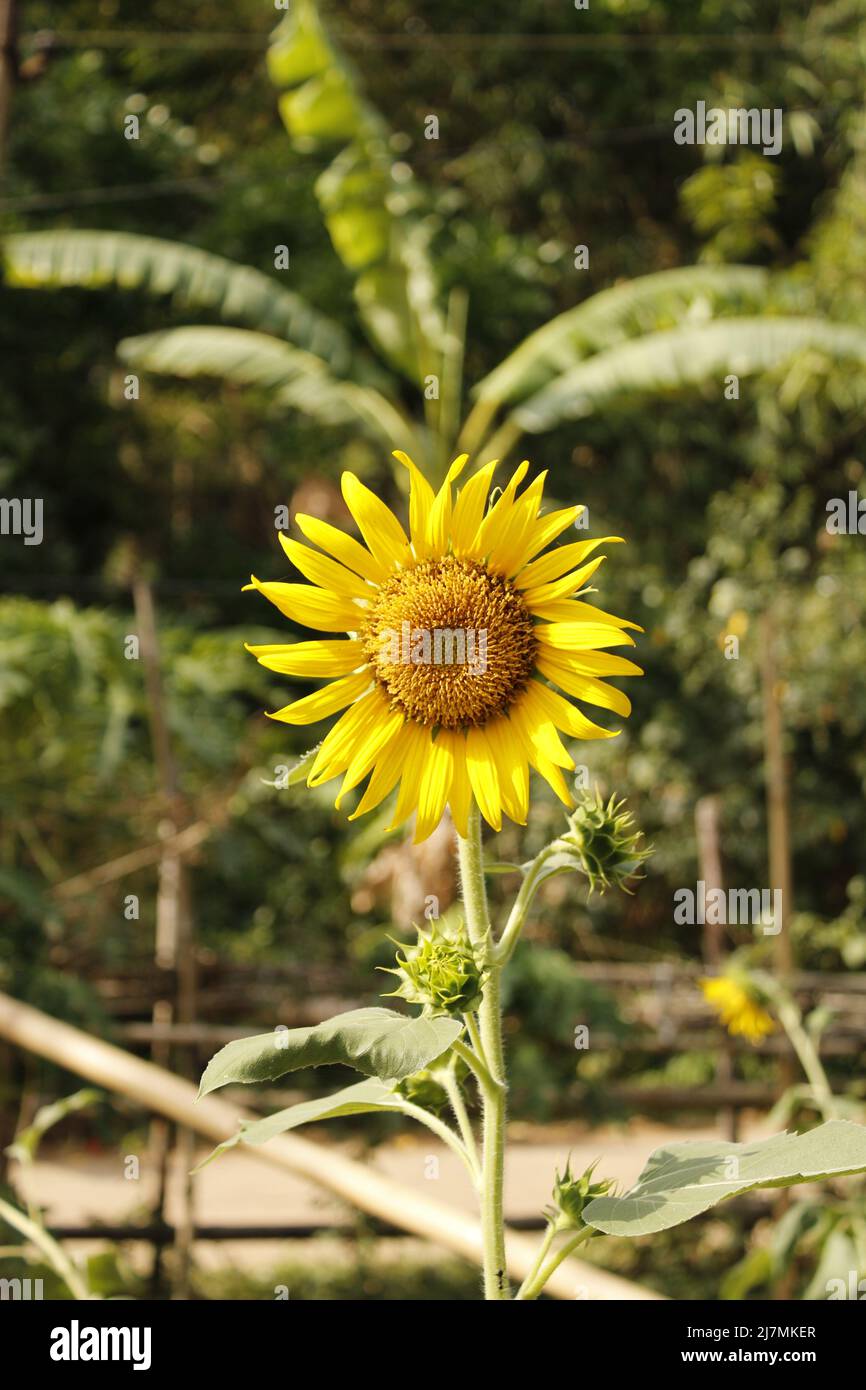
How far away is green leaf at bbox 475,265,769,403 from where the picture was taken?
4.94 meters

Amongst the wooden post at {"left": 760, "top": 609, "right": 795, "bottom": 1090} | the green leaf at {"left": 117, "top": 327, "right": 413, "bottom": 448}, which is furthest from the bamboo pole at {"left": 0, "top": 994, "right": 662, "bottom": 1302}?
the green leaf at {"left": 117, "top": 327, "right": 413, "bottom": 448}

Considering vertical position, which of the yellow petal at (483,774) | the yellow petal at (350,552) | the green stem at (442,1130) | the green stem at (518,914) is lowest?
the green stem at (442,1130)

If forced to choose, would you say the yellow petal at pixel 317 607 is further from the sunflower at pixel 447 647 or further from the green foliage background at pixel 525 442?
the green foliage background at pixel 525 442

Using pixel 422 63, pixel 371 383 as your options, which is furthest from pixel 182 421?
pixel 371 383

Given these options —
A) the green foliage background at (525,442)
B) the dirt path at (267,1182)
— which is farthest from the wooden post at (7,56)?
the dirt path at (267,1182)

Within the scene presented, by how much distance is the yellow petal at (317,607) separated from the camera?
45cm

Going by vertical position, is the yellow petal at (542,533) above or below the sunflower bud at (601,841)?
above

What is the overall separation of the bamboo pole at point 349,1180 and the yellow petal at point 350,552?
23 cm

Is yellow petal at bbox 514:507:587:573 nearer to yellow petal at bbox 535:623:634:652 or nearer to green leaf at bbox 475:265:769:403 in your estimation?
yellow petal at bbox 535:623:634:652

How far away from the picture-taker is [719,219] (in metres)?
7.54

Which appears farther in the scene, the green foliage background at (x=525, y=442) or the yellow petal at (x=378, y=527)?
the green foliage background at (x=525, y=442)

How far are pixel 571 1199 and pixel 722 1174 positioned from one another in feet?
0.22

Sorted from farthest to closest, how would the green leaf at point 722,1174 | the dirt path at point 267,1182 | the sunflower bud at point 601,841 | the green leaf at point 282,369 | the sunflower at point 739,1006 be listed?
the green leaf at point 282,369 < the dirt path at point 267,1182 < the sunflower at point 739,1006 < the sunflower bud at point 601,841 < the green leaf at point 722,1174
